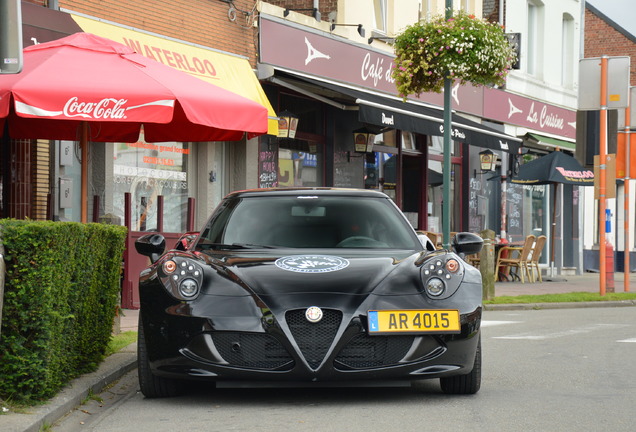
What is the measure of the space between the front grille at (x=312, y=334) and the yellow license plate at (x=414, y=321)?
0.76 feet

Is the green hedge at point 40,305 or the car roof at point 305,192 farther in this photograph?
the car roof at point 305,192

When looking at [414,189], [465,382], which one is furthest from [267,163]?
[465,382]

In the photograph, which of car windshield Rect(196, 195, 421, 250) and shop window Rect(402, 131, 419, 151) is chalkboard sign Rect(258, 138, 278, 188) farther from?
car windshield Rect(196, 195, 421, 250)

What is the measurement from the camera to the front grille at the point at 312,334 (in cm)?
634

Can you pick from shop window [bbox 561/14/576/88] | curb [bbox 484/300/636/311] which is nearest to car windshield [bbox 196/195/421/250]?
curb [bbox 484/300/636/311]

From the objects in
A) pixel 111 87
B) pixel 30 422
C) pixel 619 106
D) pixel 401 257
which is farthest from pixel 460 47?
pixel 30 422

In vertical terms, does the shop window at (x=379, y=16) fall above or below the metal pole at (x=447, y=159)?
above

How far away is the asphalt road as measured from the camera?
19.5 ft

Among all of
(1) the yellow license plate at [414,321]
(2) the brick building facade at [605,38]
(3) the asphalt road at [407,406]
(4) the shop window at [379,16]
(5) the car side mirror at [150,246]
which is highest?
(2) the brick building facade at [605,38]

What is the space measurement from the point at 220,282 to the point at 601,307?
12.3 metres

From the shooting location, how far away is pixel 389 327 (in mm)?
6410

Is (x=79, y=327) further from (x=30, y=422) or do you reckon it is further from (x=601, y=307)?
(x=601, y=307)

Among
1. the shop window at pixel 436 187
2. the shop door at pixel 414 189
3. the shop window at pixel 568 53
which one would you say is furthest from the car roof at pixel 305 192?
the shop window at pixel 568 53

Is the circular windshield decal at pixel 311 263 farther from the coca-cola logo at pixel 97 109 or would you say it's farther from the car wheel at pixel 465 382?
the coca-cola logo at pixel 97 109
